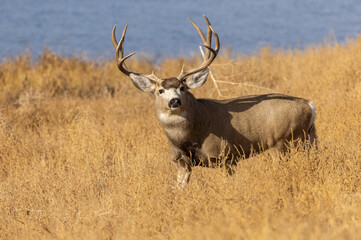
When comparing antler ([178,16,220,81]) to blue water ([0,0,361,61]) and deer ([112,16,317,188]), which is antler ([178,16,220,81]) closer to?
deer ([112,16,317,188])

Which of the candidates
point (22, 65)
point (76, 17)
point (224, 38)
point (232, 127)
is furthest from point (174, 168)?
point (76, 17)

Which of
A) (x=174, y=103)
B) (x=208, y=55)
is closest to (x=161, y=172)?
(x=174, y=103)

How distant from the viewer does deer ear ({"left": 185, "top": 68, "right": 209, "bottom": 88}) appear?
249 inches

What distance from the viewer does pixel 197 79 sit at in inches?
251

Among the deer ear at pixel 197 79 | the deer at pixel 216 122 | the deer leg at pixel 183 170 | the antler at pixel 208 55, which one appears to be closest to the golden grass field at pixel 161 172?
the deer leg at pixel 183 170

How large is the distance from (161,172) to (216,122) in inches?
32.8

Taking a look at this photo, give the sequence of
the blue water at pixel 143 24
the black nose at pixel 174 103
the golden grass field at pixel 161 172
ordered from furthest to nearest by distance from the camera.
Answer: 1. the blue water at pixel 143 24
2. the black nose at pixel 174 103
3. the golden grass field at pixel 161 172

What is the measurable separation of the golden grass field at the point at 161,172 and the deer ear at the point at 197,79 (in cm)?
97

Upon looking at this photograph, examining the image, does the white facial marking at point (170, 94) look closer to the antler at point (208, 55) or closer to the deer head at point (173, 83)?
the deer head at point (173, 83)

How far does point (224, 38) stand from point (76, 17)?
1306cm

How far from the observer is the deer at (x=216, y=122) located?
602 cm

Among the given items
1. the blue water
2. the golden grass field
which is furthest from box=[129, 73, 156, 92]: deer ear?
the blue water

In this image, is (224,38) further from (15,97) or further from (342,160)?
(342,160)

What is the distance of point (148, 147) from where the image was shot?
24.5 ft
